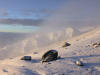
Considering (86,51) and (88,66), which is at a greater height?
(86,51)

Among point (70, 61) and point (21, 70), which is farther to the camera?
point (70, 61)

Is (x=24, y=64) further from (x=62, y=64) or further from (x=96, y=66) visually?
(x=96, y=66)

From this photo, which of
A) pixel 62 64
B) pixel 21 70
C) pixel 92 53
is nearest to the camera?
pixel 21 70

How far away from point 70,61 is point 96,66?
7.76 ft

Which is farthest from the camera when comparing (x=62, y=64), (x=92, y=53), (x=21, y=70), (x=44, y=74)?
(x=92, y=53)

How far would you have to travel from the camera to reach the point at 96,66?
1602cm

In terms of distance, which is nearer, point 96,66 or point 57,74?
point 57,74

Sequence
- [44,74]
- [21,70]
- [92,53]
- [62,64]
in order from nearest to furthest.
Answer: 1. [44,74]
2. [21,70]
3. [62,64]
4. [92,53]

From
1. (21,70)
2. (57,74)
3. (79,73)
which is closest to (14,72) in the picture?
(21,70)

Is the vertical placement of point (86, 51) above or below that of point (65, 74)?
above

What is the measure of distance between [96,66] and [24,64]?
20.5 ft

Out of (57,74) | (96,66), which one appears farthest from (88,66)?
(57,74)

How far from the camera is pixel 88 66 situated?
16.1m

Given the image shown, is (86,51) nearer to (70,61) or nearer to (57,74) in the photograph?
(70,61)
